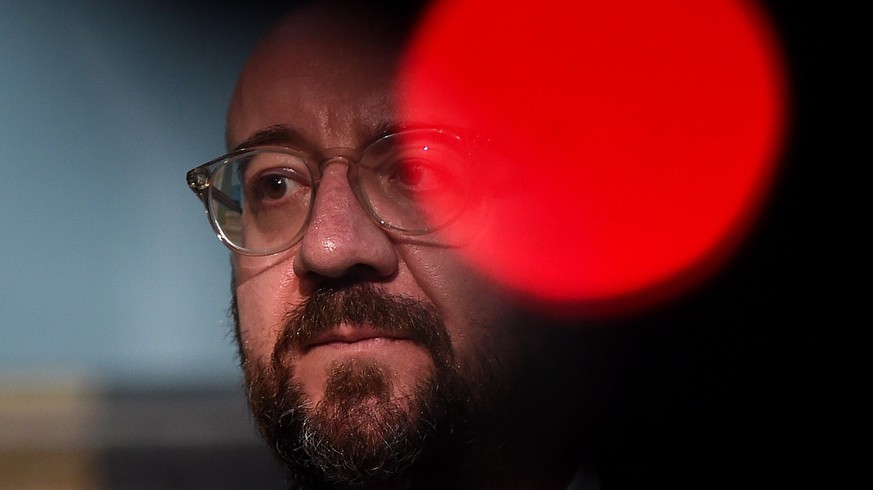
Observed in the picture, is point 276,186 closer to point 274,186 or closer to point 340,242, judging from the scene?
point 274,186

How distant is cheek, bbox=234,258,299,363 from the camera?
1721 mm

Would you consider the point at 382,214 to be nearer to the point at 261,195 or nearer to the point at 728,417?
the point at 261,195

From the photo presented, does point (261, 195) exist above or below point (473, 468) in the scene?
above

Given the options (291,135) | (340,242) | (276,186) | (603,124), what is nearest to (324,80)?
(291,135)

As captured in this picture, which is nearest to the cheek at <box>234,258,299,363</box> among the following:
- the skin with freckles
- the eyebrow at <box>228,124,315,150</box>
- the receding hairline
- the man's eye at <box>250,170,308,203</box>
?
the skin with freckles

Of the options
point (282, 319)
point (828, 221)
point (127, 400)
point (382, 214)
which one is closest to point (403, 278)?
point (382, 214)

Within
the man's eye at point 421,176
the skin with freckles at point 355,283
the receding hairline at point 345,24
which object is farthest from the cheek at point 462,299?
the receding hairline at point 345,24

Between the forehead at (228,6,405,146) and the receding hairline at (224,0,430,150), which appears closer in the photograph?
the forehead at (228,6,405,146)

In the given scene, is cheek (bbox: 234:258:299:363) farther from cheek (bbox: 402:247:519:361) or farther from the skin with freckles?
cheek (bbox: 402:247:519:361)

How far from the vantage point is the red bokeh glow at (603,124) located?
177cm

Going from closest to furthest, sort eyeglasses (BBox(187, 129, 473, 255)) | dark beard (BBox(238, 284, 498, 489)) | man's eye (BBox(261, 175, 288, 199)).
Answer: dark beard (BBox(238, 284, 498, 489)), eyeglasses (BBox(187, 129, 473, 255)), man's eye (BBox(261, 175, 288, 199))

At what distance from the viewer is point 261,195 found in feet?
6.14

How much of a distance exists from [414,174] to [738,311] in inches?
36.9

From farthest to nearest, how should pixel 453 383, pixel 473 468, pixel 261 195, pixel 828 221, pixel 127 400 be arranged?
pixel 127 400
pixel 828 221
pixel 261 195
pixel 473 468
pixel 453 383
